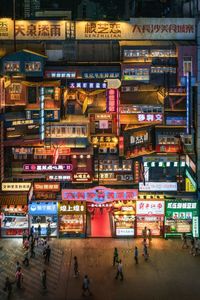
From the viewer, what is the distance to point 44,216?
4997 centimetres

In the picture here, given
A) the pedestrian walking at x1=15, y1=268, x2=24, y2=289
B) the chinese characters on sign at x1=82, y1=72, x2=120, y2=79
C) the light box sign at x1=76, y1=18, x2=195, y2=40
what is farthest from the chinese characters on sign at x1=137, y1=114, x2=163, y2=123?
the pedestrian walking at x1=15, y1=268, x2=24, y2=289

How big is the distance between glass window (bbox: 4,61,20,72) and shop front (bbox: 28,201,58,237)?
1372 cm

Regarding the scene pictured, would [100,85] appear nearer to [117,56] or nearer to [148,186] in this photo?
[117,56]

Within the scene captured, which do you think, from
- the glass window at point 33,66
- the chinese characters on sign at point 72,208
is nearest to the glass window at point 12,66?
the glass window at point 33,66

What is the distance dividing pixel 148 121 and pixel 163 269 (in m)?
16.0

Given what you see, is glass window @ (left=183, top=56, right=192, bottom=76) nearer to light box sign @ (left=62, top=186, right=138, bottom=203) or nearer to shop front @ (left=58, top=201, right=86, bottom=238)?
light box sign @ (left=62, top=186, right=138, bottom=203)

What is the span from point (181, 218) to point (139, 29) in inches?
802

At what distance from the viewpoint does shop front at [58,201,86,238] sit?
49.9 m

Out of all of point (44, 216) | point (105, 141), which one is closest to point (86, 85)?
point (105, 141)

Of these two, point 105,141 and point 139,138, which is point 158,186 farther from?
point 105,141

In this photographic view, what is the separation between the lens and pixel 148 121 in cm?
5056

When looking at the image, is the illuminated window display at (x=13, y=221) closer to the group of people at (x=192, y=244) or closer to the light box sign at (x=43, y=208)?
the light box sign at (x=43, y=208)

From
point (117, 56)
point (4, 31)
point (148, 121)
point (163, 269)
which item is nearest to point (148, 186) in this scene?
point (148, 121)

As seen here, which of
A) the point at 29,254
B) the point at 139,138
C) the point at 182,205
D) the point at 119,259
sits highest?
the point at 139,138
